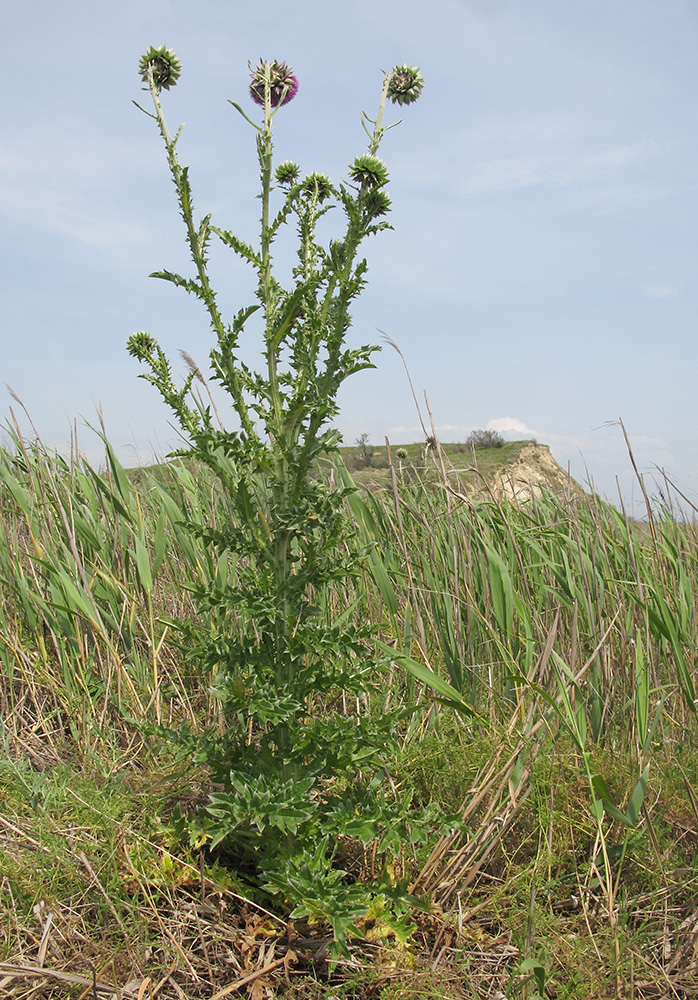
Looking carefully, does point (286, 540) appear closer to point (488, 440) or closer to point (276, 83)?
point (276, 83)

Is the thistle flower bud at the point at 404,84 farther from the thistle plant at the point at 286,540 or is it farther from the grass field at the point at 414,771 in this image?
the grass field at the point at 414,771

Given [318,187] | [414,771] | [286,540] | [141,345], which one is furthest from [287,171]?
Result: [414,771]

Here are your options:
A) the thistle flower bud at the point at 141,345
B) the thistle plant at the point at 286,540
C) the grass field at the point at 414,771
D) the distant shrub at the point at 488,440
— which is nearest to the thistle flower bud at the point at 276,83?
the thistle plant at the point at 286,540

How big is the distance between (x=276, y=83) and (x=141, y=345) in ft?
2.96

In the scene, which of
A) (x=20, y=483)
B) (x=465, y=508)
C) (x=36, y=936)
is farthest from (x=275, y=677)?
(x=20, y=483)

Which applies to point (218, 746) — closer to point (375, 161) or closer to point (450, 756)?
point (450, 756)

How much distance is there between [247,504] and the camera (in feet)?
6.41

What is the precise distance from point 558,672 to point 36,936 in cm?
176

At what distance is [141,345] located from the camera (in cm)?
217

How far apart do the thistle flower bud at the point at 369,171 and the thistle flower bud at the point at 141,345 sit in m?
0.81

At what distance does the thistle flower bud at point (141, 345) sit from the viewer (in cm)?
213

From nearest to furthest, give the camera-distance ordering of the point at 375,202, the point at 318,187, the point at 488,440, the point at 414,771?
the point at 375,202
the point at 318,187
the point at 414,771
the point at 488,440

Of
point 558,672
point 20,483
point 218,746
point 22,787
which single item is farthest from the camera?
point 20,483

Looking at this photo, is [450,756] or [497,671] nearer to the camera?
[450,756]
